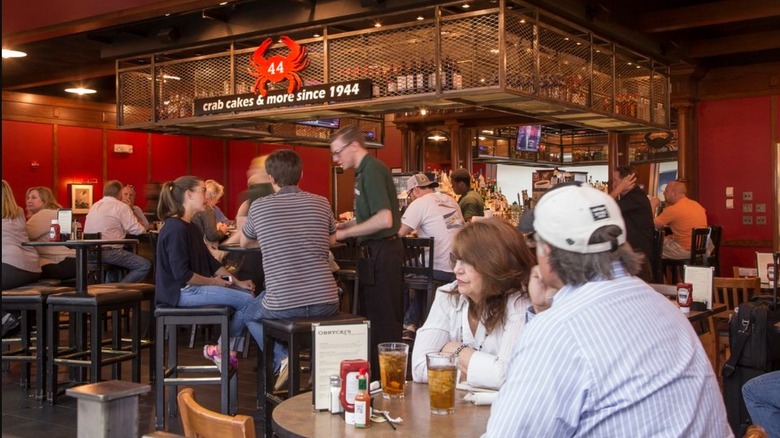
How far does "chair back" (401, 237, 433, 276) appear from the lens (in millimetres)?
6023

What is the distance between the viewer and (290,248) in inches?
171

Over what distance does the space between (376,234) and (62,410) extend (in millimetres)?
2280

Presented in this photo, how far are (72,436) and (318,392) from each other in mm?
2885

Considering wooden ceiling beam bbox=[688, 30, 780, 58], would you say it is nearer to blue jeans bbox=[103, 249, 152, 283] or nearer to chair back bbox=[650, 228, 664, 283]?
chair back bbox=[650, 228, 664, 283]

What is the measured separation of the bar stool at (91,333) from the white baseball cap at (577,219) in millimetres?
4239

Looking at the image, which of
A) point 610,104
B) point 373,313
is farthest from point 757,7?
point 373,313

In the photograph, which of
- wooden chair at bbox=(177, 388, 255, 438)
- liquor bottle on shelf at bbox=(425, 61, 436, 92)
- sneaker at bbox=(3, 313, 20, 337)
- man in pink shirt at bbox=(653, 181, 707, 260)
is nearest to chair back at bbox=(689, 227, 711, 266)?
man in pink shirt at bbox=(653, 181, 707, 260)

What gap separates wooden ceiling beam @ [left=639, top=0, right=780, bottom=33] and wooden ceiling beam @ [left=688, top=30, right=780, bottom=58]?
1.24 metres

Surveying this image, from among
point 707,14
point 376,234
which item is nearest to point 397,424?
point 376,234

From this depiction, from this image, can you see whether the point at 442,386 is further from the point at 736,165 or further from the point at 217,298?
the point at 736,165

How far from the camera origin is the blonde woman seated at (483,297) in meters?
2.73

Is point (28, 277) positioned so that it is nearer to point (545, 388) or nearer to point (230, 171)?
point (545, 388)

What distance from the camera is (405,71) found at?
6969mm

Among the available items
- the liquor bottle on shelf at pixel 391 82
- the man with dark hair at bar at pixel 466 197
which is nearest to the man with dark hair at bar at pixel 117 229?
the liquor bottle on shelf at pixel 391 82
